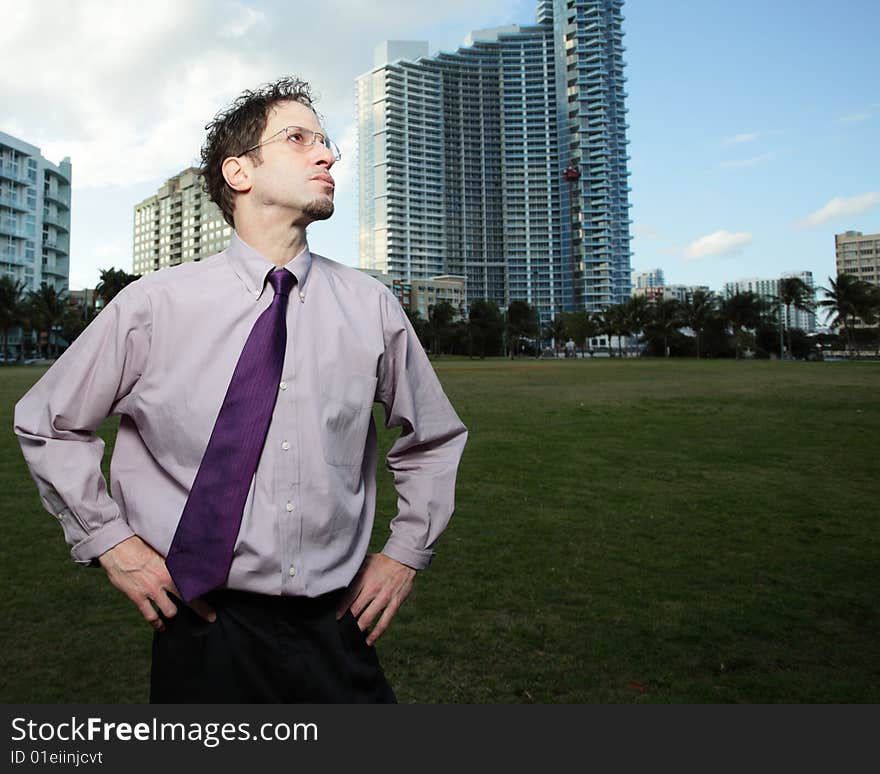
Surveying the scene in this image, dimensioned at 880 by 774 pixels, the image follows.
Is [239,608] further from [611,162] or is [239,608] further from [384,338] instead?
[611,162]

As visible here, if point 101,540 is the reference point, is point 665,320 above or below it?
above

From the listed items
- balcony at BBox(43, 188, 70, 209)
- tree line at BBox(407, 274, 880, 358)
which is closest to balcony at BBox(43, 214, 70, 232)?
balcony at BBox(43, 188, 70, 209)

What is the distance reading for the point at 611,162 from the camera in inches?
7116

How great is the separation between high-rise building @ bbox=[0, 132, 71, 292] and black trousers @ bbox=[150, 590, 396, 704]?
3392 inches

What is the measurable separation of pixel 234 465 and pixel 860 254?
171m

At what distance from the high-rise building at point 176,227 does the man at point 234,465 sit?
14238 centimetres

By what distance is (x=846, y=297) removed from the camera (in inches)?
3051

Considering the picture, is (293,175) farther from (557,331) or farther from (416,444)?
(557,331)

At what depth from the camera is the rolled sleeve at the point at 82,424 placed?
5.10ft

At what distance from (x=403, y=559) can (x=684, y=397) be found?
2201 cm

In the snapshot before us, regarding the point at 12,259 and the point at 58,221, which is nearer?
the point at 12,259

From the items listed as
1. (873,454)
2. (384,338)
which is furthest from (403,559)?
(873,454)

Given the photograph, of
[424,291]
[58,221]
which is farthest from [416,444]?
[424,291]

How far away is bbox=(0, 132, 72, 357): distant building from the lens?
254ft
